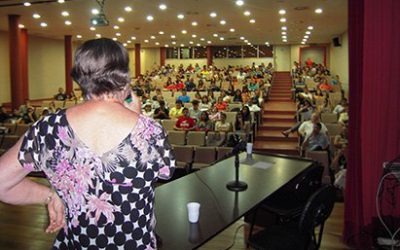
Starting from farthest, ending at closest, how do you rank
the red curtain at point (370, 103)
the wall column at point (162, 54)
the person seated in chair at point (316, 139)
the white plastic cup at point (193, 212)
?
the wall column at point (162, 54)
the person seated in chair at point (316, 139)
the red curtain at point (370, 103)
the white plastic cup at point (193, 212)

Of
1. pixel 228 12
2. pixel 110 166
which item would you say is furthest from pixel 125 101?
pixel 228 12

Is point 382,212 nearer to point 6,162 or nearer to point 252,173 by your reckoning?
point 252,173

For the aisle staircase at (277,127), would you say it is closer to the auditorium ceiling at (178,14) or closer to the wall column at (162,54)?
the auditorium ceiling at (178,14)

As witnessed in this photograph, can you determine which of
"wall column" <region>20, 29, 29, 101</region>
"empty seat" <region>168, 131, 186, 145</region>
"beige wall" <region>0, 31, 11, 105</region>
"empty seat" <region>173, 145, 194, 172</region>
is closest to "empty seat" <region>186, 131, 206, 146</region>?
"empty seat" <region>168, 131, 186, 145</region>

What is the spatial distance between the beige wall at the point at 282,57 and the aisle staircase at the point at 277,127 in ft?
45.2

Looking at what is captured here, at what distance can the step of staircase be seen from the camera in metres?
9.56

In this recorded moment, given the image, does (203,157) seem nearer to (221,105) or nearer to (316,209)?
(221,105)

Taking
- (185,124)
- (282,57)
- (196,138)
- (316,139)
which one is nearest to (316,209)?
(316,139)

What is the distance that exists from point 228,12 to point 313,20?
3.79 meters

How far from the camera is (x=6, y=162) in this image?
1176mm

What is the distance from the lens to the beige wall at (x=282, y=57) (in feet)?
97.4

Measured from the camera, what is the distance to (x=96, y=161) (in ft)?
3.96

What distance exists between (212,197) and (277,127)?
8251 millimetres

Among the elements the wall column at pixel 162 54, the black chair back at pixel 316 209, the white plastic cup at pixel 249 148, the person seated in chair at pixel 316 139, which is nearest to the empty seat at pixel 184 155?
the person seated in chair at pixel 316 139
